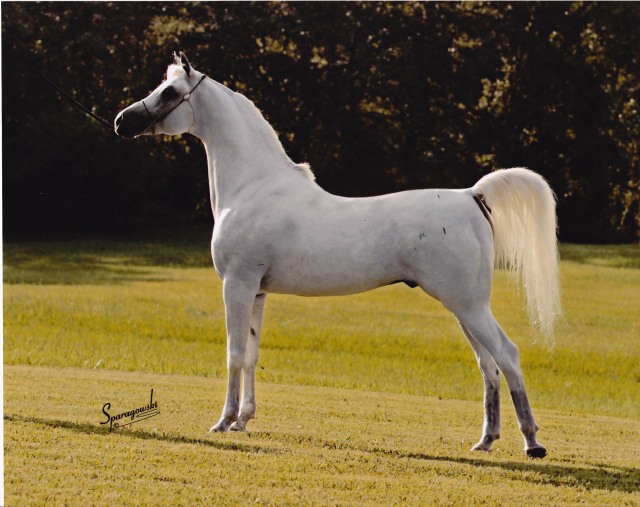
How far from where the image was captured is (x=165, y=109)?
6.36 metres

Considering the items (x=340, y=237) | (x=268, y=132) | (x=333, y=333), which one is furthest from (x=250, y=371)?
(x=333, y=333)

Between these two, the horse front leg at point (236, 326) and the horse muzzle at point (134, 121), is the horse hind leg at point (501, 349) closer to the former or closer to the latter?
the horse front leg at point (236, 326)

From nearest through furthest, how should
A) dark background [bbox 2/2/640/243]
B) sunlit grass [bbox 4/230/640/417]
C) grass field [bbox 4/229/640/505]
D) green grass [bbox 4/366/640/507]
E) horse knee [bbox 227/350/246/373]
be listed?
green grass [bbox 4/366/640/507] < grass field [bbox 4/229/640/505] < horse knee [bbox 227/350/246/373] < sunlit grass [bbox 4/230/640/417] < dark background [bbox 2/2/640/243]

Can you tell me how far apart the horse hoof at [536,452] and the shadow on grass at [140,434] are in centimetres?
163

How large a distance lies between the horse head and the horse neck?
109 millimetres

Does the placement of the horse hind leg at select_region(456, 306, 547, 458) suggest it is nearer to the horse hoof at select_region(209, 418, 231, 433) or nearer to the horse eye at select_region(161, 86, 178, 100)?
the horse hoof at select_region(209, 418, 231, 433)

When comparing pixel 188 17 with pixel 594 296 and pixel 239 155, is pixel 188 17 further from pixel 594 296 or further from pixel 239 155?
pixel 239 155

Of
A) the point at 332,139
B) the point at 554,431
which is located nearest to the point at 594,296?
the point at 332,139

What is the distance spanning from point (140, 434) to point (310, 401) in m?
2.48

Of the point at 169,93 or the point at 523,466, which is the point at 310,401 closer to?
the point at 523,466

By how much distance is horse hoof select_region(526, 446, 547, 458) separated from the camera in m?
6.06

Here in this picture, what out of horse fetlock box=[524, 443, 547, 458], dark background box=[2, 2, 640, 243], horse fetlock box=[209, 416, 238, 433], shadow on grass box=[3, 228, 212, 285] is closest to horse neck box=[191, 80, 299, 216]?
horse fetlock box=[209, 416, 238, 433]

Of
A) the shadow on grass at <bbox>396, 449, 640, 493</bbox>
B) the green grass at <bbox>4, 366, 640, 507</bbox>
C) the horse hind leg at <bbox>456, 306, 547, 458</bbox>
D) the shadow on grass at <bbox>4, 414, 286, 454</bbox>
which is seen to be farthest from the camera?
the shadow on grass at <bbox>4, 414, 286, 454</bbox>

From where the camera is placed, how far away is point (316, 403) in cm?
841
